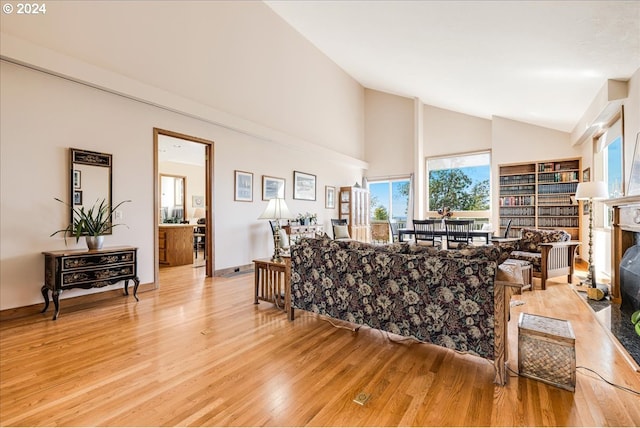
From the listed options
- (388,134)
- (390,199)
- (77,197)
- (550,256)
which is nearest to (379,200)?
(390,199)

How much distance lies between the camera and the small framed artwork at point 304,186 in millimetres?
6809

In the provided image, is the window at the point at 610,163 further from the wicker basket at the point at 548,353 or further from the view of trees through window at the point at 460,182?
the wicker basket at the point at 548,353

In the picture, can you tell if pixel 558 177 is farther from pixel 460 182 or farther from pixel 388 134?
pixel 388 134

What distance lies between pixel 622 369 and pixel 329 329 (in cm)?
213

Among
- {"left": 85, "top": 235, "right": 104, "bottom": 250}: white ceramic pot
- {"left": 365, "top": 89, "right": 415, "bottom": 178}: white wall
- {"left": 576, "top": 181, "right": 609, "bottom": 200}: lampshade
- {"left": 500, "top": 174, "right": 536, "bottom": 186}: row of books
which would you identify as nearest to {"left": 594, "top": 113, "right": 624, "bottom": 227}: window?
{"left": 576, "top": 181, "right": 609, "bottom": 200}: lampshade

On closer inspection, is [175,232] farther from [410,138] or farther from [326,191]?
[410,138]

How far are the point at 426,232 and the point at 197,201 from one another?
7.56 m

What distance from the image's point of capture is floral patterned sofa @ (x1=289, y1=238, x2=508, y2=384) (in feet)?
6.40

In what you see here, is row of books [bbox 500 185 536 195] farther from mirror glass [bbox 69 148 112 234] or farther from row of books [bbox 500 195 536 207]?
mirror glass [bbox 69 148 112 234]

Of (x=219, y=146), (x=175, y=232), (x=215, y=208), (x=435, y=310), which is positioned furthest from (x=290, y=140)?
(x=435, y=310)

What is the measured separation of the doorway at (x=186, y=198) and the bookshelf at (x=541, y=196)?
21.8ft

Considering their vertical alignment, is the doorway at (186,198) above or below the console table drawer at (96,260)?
above

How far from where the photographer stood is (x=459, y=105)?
7160 millimetres

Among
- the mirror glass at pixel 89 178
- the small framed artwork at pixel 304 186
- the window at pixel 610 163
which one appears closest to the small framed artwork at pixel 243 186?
the small framed artwork at pixel 304 186
